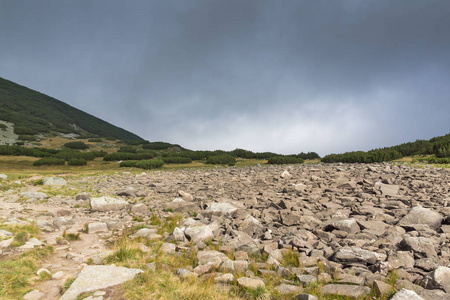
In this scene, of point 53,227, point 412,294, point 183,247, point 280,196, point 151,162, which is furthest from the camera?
point 151,162

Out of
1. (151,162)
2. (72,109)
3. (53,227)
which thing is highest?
(72,109)

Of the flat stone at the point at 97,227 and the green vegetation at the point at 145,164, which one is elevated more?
the green vegetation at the point at 145,164

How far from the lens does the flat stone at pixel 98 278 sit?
14.0ft

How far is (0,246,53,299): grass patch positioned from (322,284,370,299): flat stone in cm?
547

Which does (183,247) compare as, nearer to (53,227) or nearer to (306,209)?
(306,209)

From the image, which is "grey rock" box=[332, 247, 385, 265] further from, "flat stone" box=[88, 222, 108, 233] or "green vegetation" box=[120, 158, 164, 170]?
"green vegetation" box=[120, 158, 164, 170]

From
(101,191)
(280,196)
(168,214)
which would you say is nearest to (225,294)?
(168,214)

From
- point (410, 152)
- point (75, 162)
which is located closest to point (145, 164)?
point (75, 162)

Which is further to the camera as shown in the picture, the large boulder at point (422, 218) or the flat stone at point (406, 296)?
the large boulder at point (422, 218)

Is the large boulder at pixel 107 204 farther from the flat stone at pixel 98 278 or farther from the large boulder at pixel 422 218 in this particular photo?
the large boulder at pixel 422 218

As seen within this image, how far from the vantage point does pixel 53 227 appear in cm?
879

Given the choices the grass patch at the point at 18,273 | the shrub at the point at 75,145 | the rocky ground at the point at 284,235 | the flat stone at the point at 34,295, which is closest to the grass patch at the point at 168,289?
the rocky ground at the point at 284,235

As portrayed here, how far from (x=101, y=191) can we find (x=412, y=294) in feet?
56.9

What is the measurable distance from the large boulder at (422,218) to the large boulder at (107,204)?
11738 mm
